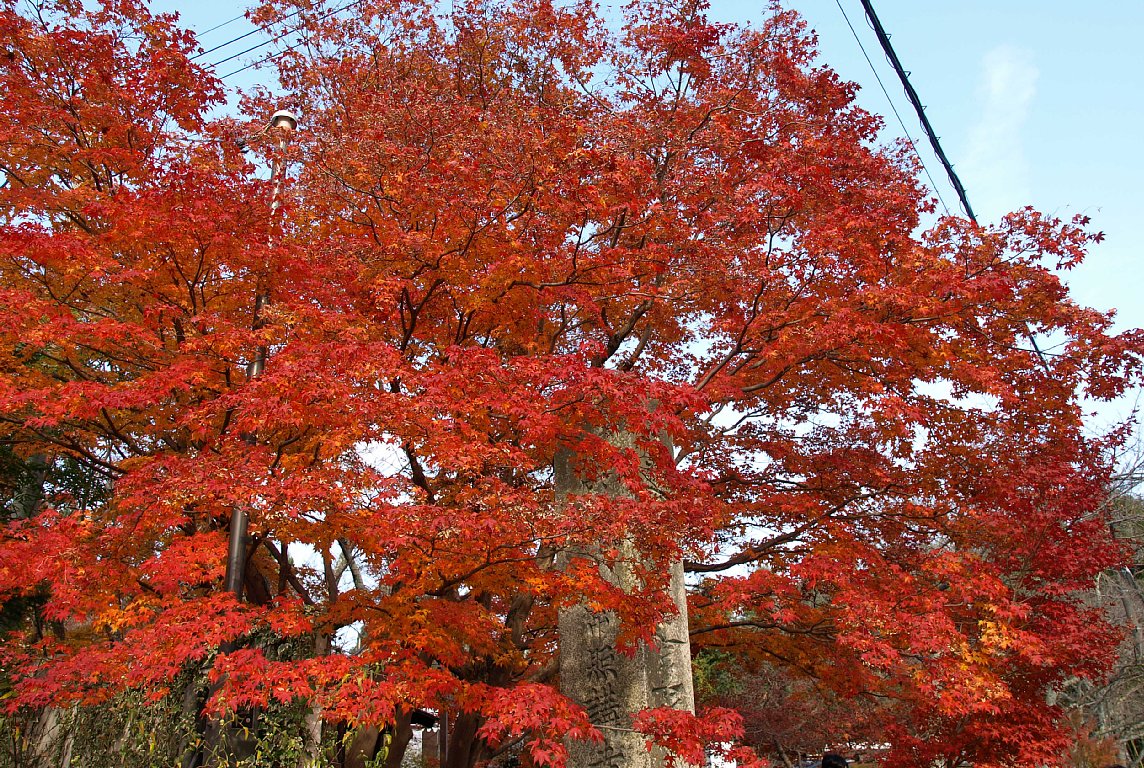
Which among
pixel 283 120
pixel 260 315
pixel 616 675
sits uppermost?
pixel 283 120

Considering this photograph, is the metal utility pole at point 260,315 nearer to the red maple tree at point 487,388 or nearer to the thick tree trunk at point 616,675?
the red maple tree at point 487,388

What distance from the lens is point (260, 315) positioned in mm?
7855

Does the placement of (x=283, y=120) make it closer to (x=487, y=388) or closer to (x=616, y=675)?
(x=487, y=388)

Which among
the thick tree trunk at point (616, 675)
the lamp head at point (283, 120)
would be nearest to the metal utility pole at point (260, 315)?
the lamp head at point (283, 120)

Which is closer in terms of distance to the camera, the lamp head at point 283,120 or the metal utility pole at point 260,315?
the metal utility pole at point 260,315

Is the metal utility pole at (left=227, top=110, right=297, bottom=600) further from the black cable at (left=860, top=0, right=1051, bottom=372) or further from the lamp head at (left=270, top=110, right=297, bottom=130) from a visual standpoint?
the black cable at (left=860, top=0, right=1051, bottom=372)

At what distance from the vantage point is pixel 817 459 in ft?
40.0

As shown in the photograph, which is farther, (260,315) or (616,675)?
(616,675)

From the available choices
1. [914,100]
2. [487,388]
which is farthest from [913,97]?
[487,388]

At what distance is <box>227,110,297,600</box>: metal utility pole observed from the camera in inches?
276

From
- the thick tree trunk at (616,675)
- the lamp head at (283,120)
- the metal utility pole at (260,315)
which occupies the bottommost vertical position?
the thick tree trunk at (616,675)

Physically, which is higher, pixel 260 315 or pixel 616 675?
pixel 260 315

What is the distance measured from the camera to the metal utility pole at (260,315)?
23.0 feet

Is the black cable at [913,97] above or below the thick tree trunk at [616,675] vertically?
above
